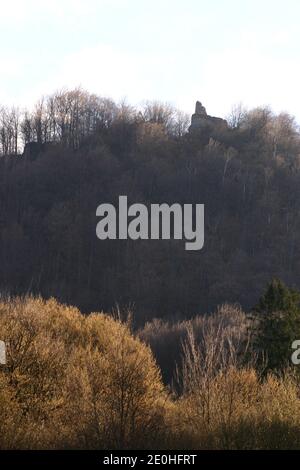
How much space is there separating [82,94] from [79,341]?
78881 mm

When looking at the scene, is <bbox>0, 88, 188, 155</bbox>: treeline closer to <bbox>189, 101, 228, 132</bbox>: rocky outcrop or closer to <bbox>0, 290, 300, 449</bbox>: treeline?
<bbox>189, 101, 228, 132</bbox>: rocky outcrop

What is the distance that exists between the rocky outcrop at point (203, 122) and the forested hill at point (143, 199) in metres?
1.17

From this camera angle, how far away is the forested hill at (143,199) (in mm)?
77062

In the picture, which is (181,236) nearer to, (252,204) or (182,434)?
(252,204)

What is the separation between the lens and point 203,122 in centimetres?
10012

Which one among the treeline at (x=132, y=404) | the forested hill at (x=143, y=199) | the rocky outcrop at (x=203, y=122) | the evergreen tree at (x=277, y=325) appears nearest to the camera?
the treeline at (x=132, y=404)

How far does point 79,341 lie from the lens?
755 inches

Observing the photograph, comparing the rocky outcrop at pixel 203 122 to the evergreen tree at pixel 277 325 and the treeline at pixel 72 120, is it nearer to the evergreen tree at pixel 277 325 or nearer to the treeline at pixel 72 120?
the treeline at pixel 72 120

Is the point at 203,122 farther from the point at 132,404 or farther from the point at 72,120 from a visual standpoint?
the point at 132,404

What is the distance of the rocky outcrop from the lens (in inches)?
3868

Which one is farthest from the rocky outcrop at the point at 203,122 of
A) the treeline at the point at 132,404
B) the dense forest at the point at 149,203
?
the treeline at the point at 132,404

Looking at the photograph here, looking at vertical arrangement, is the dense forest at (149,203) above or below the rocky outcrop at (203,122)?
below

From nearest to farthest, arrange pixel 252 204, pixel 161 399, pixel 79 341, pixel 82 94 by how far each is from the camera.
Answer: pixel 161 399, pixel 79 341, pixel 252 204, pixel 82 94
